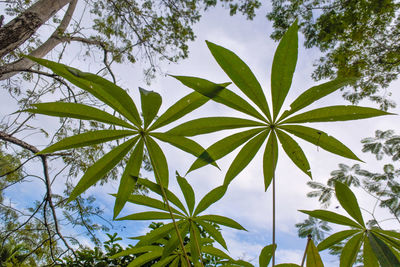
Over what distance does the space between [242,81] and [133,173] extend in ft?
1.76

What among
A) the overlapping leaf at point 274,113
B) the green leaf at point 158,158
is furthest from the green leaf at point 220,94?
the green leaf at point 158,158

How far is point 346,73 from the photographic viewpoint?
13.4ft

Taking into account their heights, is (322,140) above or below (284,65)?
below

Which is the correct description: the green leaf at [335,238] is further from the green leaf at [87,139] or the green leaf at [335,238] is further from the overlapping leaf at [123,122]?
the green leaf at [87,139]

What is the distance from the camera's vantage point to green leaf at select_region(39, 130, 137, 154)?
782 mm

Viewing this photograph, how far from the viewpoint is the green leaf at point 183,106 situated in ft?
2.64

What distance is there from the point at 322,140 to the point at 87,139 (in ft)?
2.81

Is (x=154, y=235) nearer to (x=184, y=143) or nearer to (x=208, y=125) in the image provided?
(x=184, y=143)

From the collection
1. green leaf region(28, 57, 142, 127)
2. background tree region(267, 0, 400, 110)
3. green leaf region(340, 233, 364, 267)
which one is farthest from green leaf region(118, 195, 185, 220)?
background tree region(267, 0, 400, 110)

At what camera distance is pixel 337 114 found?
29.7 inches

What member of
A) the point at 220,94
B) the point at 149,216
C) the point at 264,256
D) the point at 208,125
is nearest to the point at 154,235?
the point at 149,216

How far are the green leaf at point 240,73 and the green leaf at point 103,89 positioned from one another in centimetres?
32

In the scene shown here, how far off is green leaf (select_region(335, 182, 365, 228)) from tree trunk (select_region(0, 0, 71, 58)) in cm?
337

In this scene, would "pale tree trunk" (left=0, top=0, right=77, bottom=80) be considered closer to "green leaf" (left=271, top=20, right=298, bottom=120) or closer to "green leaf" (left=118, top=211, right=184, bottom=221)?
"green leaf" (left=118, top=211, right=184, bottom=221)
